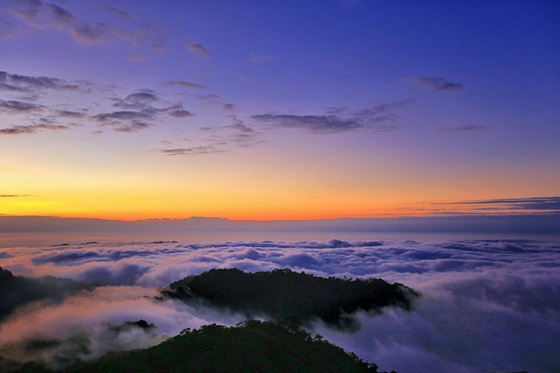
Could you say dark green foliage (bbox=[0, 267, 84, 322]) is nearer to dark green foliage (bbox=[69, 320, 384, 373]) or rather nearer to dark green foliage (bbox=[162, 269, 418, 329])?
dark green foliage (bbox=[162, 269, 418, 329])

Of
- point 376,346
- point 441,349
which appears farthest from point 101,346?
point 441,349

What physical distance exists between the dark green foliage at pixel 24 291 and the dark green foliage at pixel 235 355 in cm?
1957

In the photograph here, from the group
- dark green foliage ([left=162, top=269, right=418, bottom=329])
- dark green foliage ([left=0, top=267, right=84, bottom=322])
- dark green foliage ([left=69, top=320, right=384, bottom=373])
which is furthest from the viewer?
dark green foliage ([left=162, top=269, right=418, bottom=329])

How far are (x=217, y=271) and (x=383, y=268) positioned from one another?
153ft

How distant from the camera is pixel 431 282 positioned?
69750mm

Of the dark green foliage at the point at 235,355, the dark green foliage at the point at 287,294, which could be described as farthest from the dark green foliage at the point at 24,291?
the dark green foliage at the point at 235,355

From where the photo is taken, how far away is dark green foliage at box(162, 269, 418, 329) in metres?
40.2

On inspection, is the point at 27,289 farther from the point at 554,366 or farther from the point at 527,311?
the point at 527,311

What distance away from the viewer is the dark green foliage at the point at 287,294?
40250mm

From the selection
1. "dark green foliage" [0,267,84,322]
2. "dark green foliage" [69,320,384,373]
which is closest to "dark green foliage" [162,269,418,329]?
"dark green foliage" [0,267,84,322]

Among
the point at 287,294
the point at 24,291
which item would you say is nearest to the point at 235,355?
the point at 287,294

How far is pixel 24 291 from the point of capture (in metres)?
40.4

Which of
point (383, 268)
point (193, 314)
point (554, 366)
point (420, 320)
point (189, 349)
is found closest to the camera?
point (189, 349)

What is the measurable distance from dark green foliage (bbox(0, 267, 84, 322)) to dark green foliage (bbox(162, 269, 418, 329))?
11625mm
